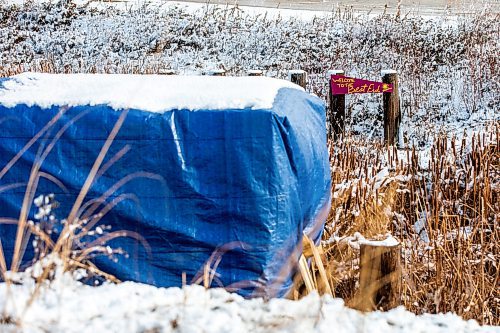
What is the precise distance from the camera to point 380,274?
321 cm

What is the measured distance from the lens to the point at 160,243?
10.9 ft

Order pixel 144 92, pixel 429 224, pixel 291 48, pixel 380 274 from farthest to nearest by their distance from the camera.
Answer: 1. pixel 291 48
2. pixel 429 224
3. pixel 144 92
4. pixel 380 274

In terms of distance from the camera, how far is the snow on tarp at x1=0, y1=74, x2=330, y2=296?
3.23 meters

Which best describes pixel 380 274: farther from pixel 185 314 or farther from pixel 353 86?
pixel 353 86

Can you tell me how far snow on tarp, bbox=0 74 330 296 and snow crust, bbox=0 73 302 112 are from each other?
0.01m

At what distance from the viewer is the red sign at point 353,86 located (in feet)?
24.2

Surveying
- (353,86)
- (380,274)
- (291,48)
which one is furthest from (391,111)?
(291,48)

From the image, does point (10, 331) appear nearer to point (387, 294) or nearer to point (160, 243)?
point (160, 243)

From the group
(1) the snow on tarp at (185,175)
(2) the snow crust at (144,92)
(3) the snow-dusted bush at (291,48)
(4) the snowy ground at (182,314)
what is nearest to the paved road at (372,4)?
(3) the snow-dusted bush at (291,48)

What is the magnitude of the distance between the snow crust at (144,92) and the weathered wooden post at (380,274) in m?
0.91

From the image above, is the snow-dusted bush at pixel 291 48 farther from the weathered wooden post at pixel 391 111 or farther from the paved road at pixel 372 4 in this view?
the paved road at pixel 372 4

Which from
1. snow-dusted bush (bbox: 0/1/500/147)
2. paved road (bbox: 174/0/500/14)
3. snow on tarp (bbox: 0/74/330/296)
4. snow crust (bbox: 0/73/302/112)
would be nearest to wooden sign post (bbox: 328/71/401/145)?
snow-dusted bush (bbox: 0/1/500/147)

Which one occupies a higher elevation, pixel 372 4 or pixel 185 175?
pixel 372 4

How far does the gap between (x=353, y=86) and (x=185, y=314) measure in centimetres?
631
